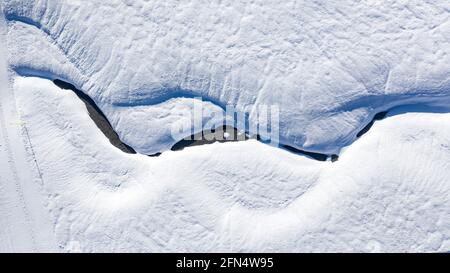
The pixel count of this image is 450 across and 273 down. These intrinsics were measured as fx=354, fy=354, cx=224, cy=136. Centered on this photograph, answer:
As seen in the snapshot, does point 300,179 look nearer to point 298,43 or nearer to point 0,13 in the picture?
point 298,43

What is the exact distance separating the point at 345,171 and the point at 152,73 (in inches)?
95.9

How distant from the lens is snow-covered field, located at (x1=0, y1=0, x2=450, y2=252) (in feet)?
12.7

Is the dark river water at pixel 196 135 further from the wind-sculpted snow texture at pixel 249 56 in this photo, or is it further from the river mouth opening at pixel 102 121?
the wind-sculpted snow texture at pixel 249 56

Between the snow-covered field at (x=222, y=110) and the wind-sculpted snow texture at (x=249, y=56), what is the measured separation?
0.05ft

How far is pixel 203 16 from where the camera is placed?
3.95 meters

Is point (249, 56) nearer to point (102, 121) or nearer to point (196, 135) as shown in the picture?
point (196, 135)

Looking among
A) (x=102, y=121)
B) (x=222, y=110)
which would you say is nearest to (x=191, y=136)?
(x=222, y=110)

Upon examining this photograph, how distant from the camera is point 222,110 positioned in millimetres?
4055

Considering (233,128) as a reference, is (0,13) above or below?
above

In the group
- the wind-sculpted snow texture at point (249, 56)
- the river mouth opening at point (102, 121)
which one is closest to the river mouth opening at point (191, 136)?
the river mouth opening at point (102, 121)

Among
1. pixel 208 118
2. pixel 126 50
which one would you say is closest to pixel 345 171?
pixel 208 118

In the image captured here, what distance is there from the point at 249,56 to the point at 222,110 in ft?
2.21

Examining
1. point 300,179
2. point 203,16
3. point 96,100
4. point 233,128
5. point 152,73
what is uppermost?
point 203,16

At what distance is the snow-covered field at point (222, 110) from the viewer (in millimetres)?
3867
